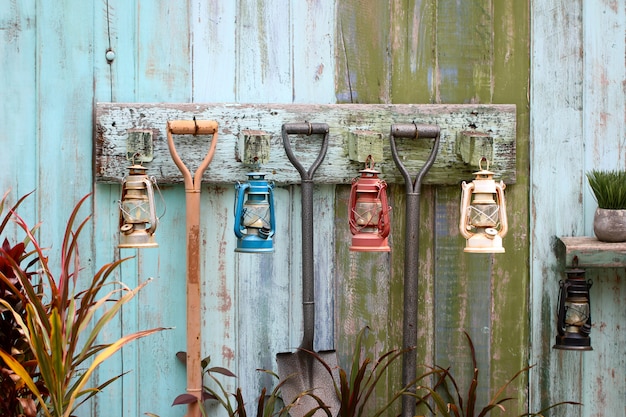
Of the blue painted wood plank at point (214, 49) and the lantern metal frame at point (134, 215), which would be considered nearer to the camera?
the lantern metal frame at point (134, 215)

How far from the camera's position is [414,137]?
9.15ft

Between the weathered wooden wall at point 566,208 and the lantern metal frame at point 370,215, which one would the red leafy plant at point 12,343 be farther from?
the weathered wooden wall at point 566,208

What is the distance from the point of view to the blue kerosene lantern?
2.56 metres

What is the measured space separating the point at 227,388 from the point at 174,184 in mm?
685

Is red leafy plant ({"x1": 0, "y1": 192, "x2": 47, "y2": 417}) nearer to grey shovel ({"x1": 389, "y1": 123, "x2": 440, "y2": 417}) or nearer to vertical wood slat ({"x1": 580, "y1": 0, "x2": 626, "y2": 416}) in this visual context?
grey shovel ({"x1": 389, "y1": 123, "x2": 440, "y2": 417})

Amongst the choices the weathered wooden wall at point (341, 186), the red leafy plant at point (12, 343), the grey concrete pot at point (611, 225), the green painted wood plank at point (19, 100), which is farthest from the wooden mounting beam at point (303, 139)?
the red leafy plant at point (12, 343)

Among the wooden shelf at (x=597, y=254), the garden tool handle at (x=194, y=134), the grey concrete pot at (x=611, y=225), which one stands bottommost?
the wooden shelf at (x=597, y=254)

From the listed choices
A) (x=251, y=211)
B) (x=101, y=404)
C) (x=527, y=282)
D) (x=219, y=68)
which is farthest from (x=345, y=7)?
(x=101, y=404)

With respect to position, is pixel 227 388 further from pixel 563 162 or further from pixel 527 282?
pixel 563 162

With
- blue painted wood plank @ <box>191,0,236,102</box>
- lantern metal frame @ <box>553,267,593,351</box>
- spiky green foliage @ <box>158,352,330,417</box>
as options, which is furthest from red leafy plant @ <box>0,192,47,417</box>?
lantern metal frame @ <box>553,267,593,351</box>

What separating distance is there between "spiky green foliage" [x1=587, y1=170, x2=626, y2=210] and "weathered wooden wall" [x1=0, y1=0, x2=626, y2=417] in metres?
0.15

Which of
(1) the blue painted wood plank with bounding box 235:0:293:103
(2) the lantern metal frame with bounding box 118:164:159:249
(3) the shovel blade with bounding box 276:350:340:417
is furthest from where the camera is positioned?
(1) the blue painted wood plank with bounding box 235:0:293:103

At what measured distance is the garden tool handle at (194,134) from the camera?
2.64 m

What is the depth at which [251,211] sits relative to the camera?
2574 millimetres
